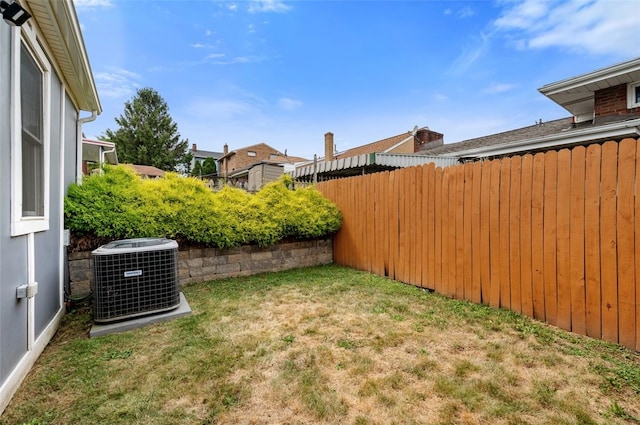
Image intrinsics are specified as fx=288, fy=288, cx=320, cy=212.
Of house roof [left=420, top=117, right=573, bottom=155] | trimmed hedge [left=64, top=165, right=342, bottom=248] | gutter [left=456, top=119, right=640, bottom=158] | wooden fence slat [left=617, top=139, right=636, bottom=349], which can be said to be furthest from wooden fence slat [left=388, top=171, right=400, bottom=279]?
house roof [left=420, top=117, right=573, bottom=155]

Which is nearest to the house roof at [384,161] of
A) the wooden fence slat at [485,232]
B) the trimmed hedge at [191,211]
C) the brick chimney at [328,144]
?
the trimmed hedge at [191,211]

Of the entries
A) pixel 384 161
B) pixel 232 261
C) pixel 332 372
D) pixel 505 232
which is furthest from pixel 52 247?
pixel 384 161

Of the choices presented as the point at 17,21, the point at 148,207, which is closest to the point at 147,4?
the point at 148,207

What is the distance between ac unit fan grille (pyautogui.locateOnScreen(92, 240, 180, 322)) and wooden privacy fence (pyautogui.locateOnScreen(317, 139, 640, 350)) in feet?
11.6

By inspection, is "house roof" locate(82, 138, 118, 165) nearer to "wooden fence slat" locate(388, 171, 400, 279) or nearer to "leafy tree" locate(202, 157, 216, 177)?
"wooden fence slat" locate(388, 171, 400, 279)

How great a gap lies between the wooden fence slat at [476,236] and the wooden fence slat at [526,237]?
502mm

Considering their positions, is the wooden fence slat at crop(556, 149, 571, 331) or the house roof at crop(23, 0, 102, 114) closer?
the house roof at crop(23, 0, 102, 114)

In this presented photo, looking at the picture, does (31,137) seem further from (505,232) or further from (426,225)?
(505,232)

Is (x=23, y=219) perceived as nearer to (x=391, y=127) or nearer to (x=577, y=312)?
(x=577, y=312)

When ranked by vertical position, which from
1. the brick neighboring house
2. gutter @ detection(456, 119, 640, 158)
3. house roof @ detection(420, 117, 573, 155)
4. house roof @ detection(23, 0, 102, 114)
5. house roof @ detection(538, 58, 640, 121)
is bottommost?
gutter @ detection(456, 119, 640, 158)

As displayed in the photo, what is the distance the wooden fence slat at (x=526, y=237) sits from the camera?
10.6ft

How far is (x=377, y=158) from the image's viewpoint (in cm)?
842

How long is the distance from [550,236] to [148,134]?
29.7 m

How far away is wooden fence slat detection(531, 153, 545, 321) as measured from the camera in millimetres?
3129
